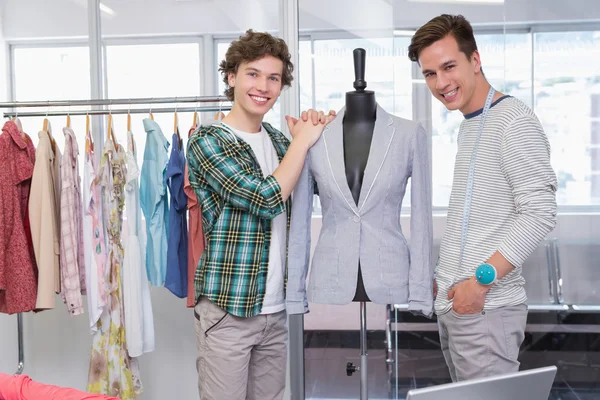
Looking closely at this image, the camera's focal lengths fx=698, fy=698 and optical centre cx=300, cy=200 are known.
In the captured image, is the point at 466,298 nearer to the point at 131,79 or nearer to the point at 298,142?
the point at 298,142

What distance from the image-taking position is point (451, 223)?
6.88 ft

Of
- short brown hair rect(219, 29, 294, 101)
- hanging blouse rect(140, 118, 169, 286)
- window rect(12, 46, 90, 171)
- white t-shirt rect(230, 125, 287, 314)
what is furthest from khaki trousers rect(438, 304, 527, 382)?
window rect(12, 46, 90, 171)

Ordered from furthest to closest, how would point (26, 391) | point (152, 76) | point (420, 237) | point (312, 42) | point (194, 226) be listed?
point (152, 76)
point (312, 42)
point (194, 226)
point (420, 237)
point (26, 391)

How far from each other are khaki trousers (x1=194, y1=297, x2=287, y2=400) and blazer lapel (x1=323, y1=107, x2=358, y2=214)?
1.67ft

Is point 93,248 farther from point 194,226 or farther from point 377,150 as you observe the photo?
point 377,150

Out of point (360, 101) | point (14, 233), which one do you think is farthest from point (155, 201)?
point (360, 101)

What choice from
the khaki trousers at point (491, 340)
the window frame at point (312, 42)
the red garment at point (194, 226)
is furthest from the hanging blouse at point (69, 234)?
the khaki trousers at point (491, 340)

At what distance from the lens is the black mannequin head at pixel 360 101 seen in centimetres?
238

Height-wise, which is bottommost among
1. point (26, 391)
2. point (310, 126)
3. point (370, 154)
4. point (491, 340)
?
point (26, 391)

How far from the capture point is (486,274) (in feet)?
6.14

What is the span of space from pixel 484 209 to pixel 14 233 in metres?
2.14

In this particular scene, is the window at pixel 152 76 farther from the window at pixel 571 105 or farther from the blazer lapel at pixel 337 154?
the window at pixel 571 105

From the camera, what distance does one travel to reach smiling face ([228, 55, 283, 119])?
2416 mm

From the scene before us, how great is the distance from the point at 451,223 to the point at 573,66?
5.58ft
